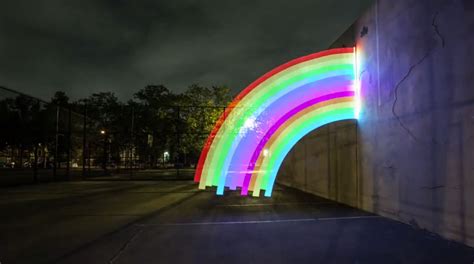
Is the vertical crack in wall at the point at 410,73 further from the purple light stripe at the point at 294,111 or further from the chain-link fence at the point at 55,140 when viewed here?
the chain-link fence at the point at 55,140

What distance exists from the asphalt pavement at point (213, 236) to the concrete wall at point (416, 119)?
46cm

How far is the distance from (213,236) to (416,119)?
412 centimetres

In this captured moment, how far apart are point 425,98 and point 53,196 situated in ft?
38.2

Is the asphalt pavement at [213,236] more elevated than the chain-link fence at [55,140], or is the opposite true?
the chain-link fence at [55,140]

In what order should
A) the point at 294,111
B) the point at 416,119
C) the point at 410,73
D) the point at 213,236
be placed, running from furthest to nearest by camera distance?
the point at 294,111
the point at 410,73
the point at 416,119
the point at 213,236

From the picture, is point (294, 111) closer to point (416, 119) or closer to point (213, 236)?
point (416, 119)

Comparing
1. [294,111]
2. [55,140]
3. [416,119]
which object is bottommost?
[416,119]

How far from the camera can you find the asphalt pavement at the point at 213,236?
16.6 feet

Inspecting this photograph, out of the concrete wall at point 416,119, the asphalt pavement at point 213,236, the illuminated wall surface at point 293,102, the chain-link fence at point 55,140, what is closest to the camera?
the asphalt pavement at point 213,236

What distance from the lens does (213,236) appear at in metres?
6.36

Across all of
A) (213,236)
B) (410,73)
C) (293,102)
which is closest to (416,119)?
(410,73)

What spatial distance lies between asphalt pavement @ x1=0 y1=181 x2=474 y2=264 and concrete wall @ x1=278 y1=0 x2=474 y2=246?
0.46m

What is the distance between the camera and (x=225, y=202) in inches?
448

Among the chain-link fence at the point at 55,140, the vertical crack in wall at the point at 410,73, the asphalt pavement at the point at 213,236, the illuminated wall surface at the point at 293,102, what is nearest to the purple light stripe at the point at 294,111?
the illuminated wall surface at the point at 293,102
